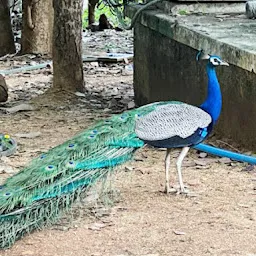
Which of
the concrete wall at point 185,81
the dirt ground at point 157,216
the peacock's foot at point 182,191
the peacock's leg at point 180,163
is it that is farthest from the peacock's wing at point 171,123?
the concrete wall at point 185,81

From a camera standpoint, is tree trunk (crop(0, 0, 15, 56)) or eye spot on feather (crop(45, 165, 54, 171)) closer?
eye spot on feather (crop(45, 165, 54, 171))

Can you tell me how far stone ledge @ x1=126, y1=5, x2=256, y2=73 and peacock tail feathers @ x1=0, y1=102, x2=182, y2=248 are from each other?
1.33m

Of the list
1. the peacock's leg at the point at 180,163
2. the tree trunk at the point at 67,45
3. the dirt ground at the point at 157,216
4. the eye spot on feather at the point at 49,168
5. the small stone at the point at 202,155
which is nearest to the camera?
the dirt ground at the point at 157,216

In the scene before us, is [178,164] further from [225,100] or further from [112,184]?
[225,100]

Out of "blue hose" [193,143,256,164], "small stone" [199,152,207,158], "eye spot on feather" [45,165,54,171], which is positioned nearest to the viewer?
"eye spot on feather" [45,165,54,171]

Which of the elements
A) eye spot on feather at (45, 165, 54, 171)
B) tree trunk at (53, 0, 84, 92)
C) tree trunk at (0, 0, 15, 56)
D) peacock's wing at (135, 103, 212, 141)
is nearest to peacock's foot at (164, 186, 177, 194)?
peacock's wing at (135, 103, 212, 141)

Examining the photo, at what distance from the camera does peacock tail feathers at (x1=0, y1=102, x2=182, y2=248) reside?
157 inches

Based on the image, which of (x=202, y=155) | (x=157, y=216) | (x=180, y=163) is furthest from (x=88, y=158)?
(x=202, y=155)

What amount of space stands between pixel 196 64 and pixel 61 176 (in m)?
2.81

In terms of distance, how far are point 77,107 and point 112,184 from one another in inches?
149

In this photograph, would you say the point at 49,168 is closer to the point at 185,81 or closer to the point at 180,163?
the point at 180,163

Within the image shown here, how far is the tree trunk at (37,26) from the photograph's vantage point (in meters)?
12.6

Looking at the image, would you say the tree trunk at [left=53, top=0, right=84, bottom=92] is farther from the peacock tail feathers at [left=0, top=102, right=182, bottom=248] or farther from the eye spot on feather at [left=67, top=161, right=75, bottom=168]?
the eye spot on feather at [left=67, top=161, right=75, bottom=168]

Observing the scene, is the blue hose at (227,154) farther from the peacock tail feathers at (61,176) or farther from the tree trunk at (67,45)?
the tree trunk at (67,45)
